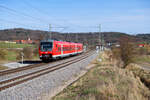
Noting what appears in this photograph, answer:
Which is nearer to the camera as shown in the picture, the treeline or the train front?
the train front

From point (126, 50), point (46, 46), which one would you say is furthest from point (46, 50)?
point (126, 50)

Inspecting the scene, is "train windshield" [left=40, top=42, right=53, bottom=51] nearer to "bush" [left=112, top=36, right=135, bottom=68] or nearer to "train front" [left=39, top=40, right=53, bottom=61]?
"train front" [left=39, top=40, right=53, bottom=61]

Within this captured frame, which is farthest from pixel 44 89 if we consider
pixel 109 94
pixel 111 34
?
pixel 111 34

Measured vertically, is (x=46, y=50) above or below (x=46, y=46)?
below

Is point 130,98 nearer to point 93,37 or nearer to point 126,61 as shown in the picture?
point 126,61

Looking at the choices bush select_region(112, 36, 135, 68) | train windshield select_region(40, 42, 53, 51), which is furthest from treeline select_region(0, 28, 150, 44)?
train windshield select_region(40, 42, 53, 51)

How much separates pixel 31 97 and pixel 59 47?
19123mm

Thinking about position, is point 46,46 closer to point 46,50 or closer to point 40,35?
point 46,50

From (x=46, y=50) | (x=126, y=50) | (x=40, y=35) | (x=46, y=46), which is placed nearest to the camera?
(x=46, y=50)

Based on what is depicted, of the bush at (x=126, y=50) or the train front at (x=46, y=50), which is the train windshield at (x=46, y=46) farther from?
the bush at (x=126, y=50)

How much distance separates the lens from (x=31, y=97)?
28.4ft

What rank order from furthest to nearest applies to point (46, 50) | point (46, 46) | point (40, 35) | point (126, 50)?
point (40, 35)
point (126, 50)
point (46, 46)
point (46, 50)

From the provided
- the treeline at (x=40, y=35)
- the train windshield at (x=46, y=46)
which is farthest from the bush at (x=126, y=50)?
the train windshield at (x=46, y=46)

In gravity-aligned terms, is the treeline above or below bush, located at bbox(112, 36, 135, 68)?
above
